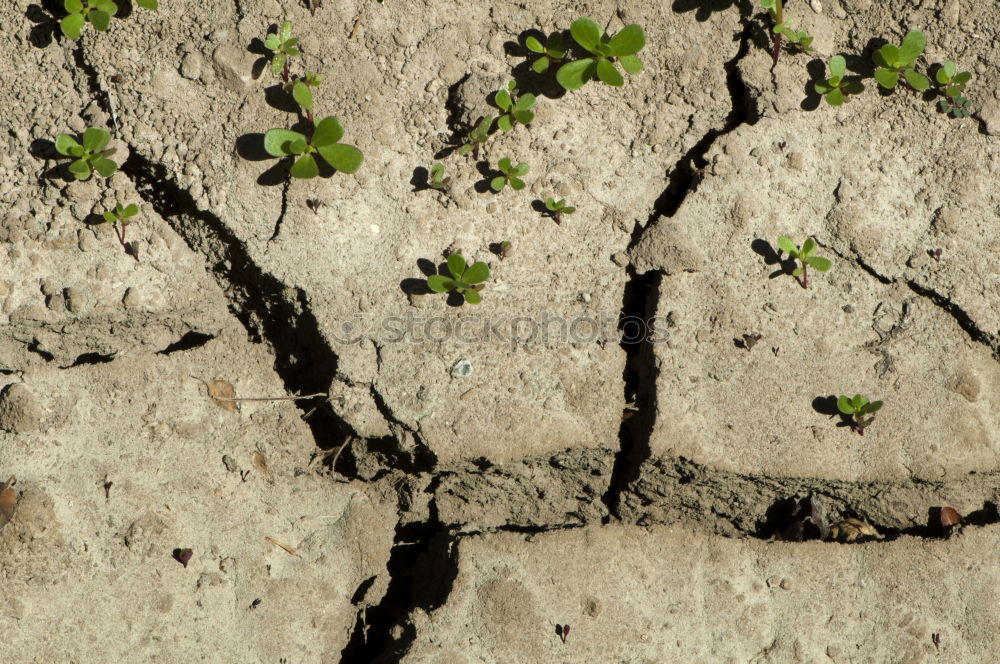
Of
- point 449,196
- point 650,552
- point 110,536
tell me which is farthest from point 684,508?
point 110,536

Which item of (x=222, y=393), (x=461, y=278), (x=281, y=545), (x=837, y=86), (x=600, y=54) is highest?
(x=837, y=86)

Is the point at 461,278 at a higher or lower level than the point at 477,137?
lower

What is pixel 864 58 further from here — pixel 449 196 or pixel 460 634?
pixel 460 634

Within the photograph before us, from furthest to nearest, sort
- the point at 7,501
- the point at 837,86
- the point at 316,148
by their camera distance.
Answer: the point at 837,86 → the point at 316,148 → the point at 7,501

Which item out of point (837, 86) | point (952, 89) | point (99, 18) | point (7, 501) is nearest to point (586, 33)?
point (837, 86)

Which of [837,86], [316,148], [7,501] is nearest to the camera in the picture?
[7,501]

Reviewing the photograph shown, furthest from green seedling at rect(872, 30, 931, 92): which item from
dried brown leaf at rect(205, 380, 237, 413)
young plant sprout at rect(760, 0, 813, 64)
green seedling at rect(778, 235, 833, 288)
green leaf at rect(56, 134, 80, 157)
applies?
green leaf at rect(56, 134, 80, 157)

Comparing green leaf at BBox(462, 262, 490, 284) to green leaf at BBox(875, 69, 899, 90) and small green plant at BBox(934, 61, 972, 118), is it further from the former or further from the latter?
small green plant at BBox(934, 61, 972, 118)

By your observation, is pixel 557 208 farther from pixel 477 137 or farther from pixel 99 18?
pixel 99 18
